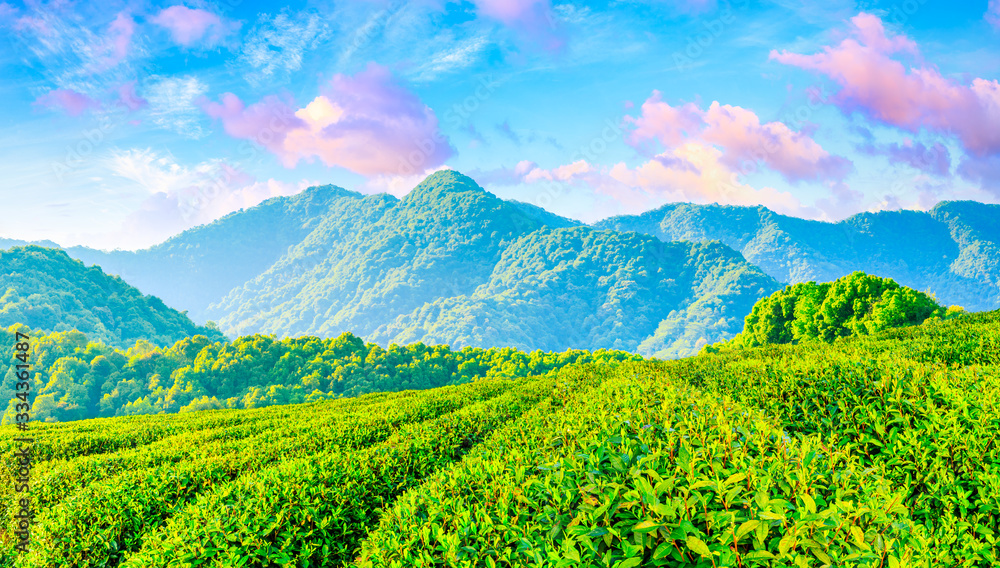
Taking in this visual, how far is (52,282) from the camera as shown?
105000 millimetres

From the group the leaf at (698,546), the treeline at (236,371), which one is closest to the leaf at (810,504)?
the leaf at (698,546)

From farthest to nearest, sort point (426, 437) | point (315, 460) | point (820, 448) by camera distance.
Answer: point (426, 437), point (315, 460), point (820, 448)

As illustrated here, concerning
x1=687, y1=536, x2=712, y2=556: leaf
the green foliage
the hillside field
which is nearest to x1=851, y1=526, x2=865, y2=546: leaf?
the hillside field

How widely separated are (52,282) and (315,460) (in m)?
138

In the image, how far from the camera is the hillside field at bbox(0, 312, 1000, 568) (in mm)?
2816

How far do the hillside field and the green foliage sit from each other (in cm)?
3061

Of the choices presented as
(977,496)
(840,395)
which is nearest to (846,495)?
(977,496)

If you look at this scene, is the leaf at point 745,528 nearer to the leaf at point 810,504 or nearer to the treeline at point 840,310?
the leaf at point 810,504

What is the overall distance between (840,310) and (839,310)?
0.23ft

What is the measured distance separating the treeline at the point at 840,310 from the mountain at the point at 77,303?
102 meters

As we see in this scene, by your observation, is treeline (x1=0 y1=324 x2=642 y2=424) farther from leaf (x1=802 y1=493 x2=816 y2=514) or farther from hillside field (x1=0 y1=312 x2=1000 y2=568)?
leaf (x1=802 y1=493 x2=816 y2=514)

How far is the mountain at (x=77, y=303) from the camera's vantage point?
92625mm

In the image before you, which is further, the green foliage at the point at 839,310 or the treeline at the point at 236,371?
the treeline at the point at 236,371

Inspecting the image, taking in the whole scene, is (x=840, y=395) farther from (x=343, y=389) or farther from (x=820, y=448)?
(x=343, y=389)
